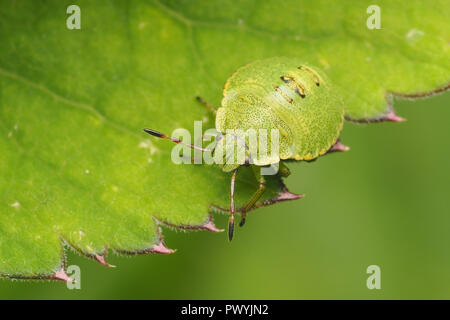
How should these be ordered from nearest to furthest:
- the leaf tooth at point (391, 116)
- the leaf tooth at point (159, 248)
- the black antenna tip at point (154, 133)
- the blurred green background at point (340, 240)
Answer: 1. the black antenna tip at point (154, 133)
2. the leaf tooth at point (159, 248)
3. the leaf tooth at point (391, 116)
4. the blurred green background at point (340, 240)

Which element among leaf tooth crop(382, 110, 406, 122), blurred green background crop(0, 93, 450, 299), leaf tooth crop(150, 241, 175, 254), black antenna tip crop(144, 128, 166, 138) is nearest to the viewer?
black antenna tip crop(144, 128, 166, 138)

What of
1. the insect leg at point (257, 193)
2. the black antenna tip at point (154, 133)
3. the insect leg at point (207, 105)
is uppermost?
the insect leg at point (207, 105)

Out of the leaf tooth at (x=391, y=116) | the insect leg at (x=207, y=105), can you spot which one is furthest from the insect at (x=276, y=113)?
the leaf tooth at (x=391, y=116)

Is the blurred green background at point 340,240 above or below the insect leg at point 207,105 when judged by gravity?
below

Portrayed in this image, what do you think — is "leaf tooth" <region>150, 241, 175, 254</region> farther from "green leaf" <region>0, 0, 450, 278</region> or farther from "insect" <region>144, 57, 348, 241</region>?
"insect" <region>144, 57, 348, 241</region>

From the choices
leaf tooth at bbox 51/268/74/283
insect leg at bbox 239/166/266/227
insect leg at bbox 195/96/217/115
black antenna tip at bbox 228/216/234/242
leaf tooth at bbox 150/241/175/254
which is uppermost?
insect leg at bbox 195/96/217/115

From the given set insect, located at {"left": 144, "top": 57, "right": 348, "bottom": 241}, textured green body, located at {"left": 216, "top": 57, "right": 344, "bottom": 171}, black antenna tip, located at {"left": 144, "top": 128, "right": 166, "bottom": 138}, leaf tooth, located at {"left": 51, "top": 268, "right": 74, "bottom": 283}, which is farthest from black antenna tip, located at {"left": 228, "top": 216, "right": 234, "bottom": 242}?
leaf tooth, located at {"left": 51, "top": 268, "right": 74, "bottom": 283}

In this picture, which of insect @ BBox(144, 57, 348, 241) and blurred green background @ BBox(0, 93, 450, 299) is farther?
blurred green background @ BBox(0, 93, 450, 299)

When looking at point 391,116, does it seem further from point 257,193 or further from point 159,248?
point 159,248

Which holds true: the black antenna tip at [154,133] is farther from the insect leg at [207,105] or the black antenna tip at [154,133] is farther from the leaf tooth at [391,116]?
the leaf tooth at [391,116]
